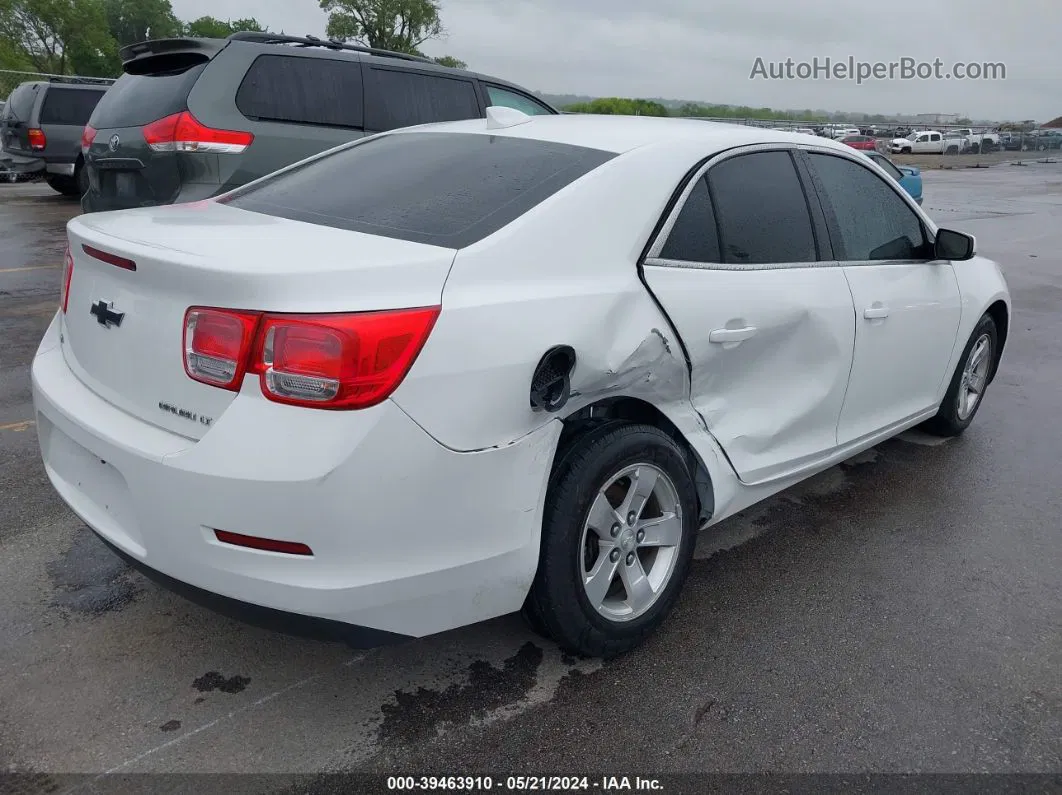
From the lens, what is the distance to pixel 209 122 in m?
6.05

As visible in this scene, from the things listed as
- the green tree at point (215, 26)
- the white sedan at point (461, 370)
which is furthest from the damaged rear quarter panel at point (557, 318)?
the green tree at point (215, 26)

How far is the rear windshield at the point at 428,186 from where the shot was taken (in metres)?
2.63

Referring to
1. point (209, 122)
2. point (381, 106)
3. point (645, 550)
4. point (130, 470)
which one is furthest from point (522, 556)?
point (381, 106)

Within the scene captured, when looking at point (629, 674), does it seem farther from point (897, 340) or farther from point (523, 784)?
point (897, 340)

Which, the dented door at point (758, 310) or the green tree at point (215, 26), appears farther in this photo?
the green tree at point (215, 26)

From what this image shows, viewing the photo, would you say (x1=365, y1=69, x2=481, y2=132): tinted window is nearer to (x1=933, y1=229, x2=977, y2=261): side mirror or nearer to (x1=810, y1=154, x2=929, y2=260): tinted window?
(x1=810, y1=154, x2=929, y2=260): tinted window

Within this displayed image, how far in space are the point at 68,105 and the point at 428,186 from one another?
14.3 metres

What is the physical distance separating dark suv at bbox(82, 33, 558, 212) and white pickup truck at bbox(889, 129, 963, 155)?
1828 inches

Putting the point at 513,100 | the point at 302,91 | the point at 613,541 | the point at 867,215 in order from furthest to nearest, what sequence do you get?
1. the point at 513,100
2. the point at 302,91
3. the point at 867,215
4. the point at 613,541

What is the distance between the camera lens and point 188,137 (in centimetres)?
599

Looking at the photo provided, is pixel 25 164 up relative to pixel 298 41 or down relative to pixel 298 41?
down

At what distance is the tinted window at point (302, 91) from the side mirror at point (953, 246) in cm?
447

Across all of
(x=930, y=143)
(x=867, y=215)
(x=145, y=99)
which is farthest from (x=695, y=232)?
(x=930, y=143)

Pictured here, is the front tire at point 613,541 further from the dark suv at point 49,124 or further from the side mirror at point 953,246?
the dark suv at point 49,124
